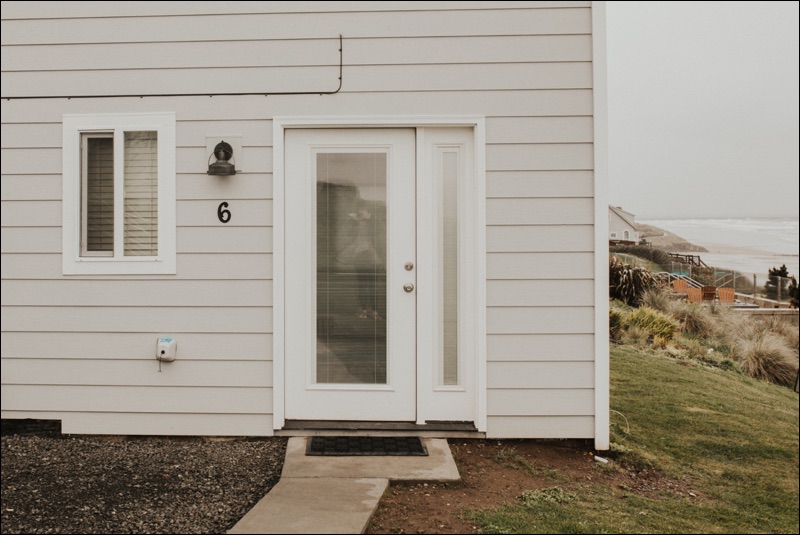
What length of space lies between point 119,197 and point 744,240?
18.5ft

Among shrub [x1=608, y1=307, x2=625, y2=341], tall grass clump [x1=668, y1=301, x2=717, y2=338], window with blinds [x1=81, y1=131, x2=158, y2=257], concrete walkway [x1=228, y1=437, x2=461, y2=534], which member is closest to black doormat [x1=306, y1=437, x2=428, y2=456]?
concrete walkway [x1=228, y1=437, x2=461, y2=534]

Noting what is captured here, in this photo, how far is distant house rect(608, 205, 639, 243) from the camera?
6.46 meters

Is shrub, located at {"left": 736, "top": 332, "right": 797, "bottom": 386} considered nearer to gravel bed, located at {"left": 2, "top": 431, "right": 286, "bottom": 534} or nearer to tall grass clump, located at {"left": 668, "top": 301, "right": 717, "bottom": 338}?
tall grass clump, located at {"left": 668, "top": 301, "right": 717, "bottom": 338}

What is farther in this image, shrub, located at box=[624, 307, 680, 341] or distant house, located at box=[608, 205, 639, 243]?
shrub, located at box=[624, 307, 680, 341]

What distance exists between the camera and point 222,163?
403 cm

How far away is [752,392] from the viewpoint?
5941 millimetres

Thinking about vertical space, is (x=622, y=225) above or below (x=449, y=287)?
above

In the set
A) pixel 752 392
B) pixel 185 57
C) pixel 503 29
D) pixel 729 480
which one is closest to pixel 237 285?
pixel 185 57

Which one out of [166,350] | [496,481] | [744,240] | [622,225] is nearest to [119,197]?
[166,350]

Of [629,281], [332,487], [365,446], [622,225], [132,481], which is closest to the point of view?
[332,487]

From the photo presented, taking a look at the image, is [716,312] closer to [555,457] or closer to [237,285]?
[555,457]

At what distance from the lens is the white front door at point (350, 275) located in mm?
4160

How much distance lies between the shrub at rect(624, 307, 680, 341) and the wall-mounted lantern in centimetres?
480

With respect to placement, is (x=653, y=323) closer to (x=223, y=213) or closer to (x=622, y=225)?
(x=622, y=225)
